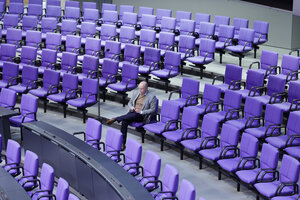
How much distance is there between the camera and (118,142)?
23.1 feet

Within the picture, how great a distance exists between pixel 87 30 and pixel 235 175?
6.10 metres

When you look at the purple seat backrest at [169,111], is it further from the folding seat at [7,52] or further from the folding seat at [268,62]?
the folding seat at [7,52]

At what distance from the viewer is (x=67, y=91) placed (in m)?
9.13

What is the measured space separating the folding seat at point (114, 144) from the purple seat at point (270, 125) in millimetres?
1720

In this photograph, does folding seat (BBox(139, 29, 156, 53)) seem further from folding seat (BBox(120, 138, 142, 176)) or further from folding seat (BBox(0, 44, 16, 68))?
folding seat (BBox(120, 138, 142, 176))

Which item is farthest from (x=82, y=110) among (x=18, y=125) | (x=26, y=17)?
(x=26, y=17)

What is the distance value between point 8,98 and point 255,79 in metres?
3.79

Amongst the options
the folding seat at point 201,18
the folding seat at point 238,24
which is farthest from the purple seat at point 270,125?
the folding seat at point 201,18

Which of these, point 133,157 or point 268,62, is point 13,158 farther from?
point 268,62

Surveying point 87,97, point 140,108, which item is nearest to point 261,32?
point 140,108

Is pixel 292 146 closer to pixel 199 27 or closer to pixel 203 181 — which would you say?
pixel 203 181

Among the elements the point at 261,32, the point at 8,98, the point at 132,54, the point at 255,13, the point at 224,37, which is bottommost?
the point at 8,98

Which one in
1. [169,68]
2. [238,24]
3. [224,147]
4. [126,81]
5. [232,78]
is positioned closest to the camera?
[224,147]

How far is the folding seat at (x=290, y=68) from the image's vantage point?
901cm
